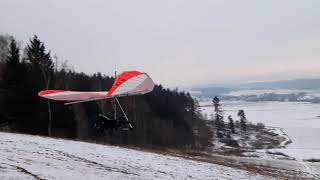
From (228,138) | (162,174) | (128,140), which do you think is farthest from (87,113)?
(228,138)

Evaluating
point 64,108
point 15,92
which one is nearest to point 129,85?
point 15,92

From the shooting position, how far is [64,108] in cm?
4434

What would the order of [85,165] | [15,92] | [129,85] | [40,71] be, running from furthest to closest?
[40,71] < [15,92] < [129,85] < [85,165]

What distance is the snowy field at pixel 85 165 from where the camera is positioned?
13809mm

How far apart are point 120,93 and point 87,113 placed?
137 feet

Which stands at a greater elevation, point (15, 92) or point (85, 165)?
point (15, 92)

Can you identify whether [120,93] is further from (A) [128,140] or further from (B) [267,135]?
(B) [267,135]

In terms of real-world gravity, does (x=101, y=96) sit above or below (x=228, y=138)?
above

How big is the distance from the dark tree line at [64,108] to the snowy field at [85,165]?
2620 millimetres

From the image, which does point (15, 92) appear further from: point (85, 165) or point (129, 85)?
point (85, 165)

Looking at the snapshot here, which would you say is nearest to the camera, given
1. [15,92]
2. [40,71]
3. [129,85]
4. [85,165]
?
[85,165]

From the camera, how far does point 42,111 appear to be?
1617 inches

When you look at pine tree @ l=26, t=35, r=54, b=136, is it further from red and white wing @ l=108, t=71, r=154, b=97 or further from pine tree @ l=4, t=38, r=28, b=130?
red and white wing @ l=108, t=71, r=154, b=97

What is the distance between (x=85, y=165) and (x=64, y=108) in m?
29.2
